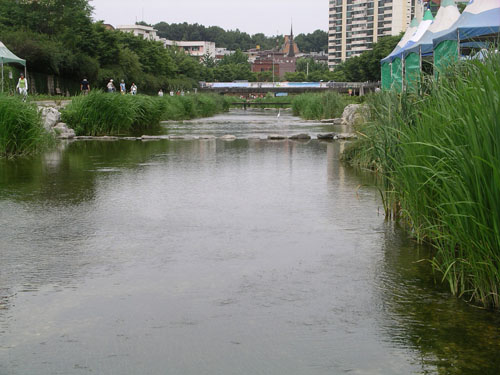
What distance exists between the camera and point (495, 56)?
5324mm

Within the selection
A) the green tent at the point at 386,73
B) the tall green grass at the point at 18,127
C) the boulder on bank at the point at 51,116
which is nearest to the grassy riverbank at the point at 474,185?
the tall green grass at the point at 18,127

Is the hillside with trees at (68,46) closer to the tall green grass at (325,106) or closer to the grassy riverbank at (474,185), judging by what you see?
the tall green grass at (325,106)

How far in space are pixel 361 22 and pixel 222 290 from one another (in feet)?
575

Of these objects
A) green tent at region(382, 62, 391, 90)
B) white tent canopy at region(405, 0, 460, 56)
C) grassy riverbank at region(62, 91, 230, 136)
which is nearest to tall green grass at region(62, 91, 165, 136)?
grassy riverbank at region(62, 91, 230, 136)

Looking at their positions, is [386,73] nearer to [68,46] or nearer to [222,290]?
[222,290]

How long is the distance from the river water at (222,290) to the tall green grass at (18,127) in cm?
396

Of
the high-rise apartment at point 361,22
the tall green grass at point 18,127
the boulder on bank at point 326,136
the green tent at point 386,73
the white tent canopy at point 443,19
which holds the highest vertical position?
the high-rise apartment at point 361,22

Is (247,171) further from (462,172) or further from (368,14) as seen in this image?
(368,14)

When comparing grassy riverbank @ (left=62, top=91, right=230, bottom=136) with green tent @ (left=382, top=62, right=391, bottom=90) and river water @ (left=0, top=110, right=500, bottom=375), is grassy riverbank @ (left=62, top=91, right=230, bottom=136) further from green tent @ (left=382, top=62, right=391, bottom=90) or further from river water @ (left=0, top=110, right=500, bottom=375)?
river water @ (left=0, top=110, right=500, bottom=375)

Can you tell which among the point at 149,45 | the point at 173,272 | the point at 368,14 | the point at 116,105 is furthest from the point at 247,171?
the point at 368,14

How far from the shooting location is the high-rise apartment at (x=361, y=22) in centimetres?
16100

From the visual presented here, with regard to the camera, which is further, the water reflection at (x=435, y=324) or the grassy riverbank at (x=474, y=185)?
the grassy riverbank at (x=474, y=185)

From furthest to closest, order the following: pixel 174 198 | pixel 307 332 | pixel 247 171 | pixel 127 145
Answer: pixel 127 145, pixel 247 171, pixel 174 198, pixel 307 332

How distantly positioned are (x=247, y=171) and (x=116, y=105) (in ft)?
Result: 35.0
